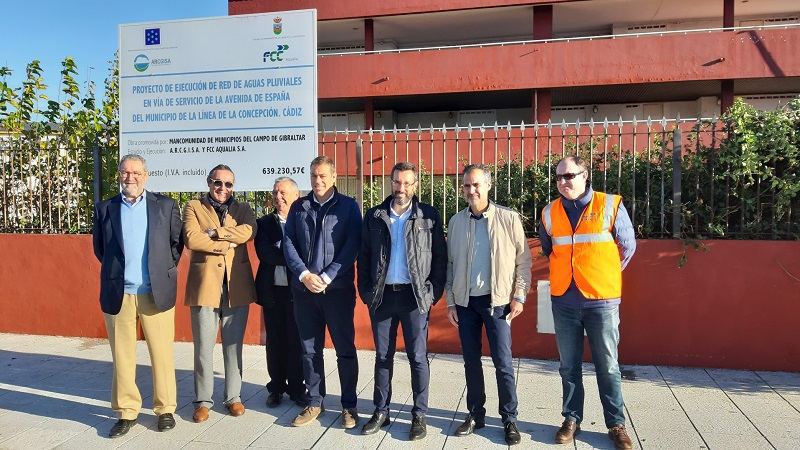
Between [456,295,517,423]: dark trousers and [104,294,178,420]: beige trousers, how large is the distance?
6.74ft

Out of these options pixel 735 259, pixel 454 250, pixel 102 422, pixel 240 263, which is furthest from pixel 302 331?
pixel 735 259

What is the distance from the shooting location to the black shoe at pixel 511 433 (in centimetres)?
352

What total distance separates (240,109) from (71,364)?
294 cm

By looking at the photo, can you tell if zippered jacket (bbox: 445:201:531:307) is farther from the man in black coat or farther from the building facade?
the building facade

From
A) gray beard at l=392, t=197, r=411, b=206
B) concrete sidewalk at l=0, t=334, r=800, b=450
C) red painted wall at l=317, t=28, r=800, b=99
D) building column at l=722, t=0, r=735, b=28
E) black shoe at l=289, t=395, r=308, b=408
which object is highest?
building column at l=722, t=0, r=735, b=28

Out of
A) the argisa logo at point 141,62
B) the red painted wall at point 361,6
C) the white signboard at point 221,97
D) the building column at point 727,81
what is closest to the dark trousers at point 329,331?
the white signboard at point 221,97

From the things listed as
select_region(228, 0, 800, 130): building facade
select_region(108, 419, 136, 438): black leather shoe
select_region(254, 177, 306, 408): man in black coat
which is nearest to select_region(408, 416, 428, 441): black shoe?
select_region(254, 177, 306, 408): man in black coat

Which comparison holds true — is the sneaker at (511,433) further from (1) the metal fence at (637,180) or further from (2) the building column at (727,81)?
(2) the building column at (727,81)

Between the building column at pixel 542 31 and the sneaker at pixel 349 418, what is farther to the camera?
the building column at pixel 542 31

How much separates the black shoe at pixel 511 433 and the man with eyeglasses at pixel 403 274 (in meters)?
0.54

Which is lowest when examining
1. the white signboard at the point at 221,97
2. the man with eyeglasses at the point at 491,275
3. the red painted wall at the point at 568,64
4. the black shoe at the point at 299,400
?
the black shoe at the point at 299,400

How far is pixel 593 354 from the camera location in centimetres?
352

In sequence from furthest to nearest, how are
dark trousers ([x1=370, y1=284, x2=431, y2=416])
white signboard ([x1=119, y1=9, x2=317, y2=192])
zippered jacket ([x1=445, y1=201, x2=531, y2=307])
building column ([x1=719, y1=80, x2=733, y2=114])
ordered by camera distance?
building column ([x1=719, y1=80, x2=733, y2=114]), white signboard ([x1=119, y1=9, x2=317, y2=192]), dark trousers ([x1=370, y1=284, x2=431, y2=416]), zippered jacket ([x1=445, y1=201, x2=531, y2=307])

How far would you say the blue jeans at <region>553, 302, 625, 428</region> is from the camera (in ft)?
11.2
